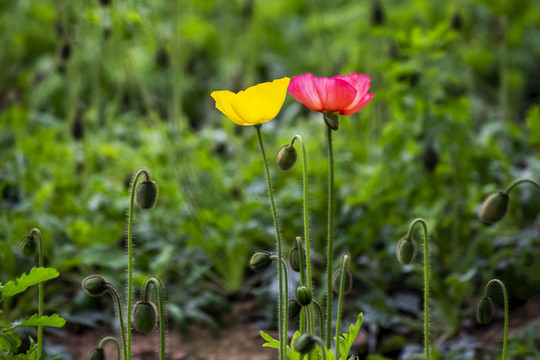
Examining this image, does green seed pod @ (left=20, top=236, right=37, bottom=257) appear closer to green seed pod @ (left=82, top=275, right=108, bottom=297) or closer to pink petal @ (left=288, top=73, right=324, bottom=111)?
green seed pod @ (left=82, top=275, right=108, bottom=297)

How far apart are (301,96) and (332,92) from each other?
63 mm

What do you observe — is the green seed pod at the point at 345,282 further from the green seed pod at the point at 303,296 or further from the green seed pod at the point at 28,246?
the green seed pod at the point at 28,246

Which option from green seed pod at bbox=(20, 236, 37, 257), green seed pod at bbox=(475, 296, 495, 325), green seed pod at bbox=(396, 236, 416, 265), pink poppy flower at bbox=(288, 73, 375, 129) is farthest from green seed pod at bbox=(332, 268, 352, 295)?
green seed pod at bbox=(20, 236, 37, 257)

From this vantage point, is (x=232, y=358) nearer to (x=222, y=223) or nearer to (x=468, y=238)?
(x=222, y=223)

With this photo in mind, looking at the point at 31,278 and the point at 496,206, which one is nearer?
the point at 31,278

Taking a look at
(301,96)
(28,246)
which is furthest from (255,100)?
(28,246)

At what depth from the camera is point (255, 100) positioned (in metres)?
1.17

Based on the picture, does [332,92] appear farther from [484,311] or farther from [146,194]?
[484,311]

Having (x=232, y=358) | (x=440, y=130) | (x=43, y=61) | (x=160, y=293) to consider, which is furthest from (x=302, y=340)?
(x=43, y=61)

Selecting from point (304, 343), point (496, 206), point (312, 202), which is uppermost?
point (312, 202)

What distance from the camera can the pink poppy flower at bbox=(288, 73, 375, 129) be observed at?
3.77ft

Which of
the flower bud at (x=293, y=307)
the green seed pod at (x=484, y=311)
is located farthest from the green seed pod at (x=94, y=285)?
the green seed pod at (x=484, y=311)

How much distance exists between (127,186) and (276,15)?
10.0ft

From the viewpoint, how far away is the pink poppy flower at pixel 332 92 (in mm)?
1149
